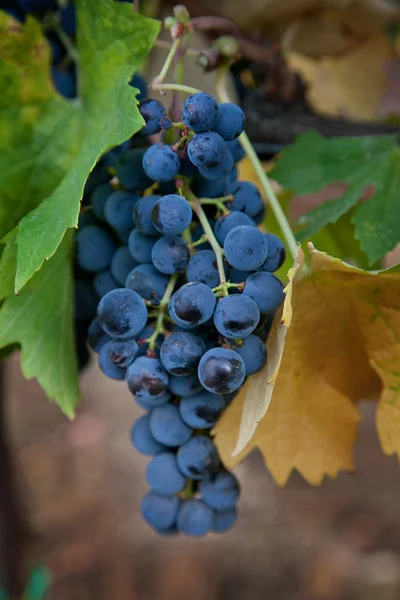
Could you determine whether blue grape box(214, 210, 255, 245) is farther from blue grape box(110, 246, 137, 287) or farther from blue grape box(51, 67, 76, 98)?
blue grape box(51, 67, 76, 98)

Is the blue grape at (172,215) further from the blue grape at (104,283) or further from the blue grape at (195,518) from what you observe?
the blue grape at (195,518)

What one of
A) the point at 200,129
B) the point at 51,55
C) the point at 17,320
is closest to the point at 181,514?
the point at 17,320

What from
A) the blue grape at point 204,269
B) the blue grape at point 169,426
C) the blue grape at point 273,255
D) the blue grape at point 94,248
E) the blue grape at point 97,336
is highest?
the blue grape at point 204,269

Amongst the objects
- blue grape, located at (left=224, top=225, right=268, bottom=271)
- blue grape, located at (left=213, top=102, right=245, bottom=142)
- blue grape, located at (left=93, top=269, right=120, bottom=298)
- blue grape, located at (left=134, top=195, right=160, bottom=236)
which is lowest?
blue grape, located at (left=93, top=269, right=120, bottom=298)

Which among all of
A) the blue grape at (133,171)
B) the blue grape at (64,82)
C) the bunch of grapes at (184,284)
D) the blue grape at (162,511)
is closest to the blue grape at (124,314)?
the bunch of grapes at (184,284)

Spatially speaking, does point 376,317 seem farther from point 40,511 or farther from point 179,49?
point 40,511

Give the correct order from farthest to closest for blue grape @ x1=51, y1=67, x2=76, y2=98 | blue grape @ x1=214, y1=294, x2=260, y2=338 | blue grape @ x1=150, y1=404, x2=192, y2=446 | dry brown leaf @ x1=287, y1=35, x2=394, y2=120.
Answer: dry brown leaf @ x1=287, y1=35, x2=394, y2=120 < blue grape @ x1=51, y1=67, x2=76, y2=98 < blue grape @ x1=150, y1=404, x2=192, y2=446 < blue grape @ x1=214, y1=294, x2=260, y2=338

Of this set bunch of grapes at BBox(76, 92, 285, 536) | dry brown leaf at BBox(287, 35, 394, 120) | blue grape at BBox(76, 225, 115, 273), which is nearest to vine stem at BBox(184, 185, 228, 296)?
bunch of grapes at BBox(76, 92, 285, 536)

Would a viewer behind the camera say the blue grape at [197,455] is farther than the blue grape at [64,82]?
No
